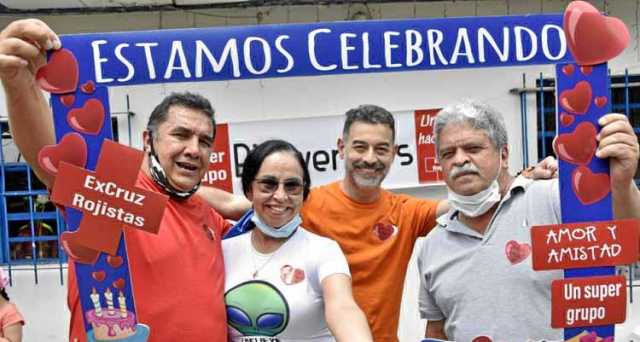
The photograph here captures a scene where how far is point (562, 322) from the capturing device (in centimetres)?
173

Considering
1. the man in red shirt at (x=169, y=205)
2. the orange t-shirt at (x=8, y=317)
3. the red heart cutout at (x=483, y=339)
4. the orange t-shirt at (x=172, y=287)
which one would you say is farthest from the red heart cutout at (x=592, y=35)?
the orange t-shirt at (x=8, y=317)

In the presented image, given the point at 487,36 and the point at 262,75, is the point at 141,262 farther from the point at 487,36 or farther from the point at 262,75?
the point at 487,36

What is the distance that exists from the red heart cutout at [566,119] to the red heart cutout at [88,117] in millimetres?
1372

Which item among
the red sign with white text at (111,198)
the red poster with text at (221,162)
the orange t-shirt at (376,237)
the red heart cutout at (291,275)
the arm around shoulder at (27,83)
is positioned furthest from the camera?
the red poster with text at (221,162)

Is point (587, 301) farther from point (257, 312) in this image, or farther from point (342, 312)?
point (257, 312)

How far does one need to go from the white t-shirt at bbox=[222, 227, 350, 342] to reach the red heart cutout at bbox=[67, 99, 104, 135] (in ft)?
2.21

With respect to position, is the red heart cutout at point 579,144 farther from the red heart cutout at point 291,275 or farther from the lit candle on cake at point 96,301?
the lit candle on cake at point 96,301

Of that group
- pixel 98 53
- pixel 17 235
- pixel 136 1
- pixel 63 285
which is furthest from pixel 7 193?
pixel 98 53

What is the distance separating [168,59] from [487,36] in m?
1.12

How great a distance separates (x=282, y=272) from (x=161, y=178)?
52cm

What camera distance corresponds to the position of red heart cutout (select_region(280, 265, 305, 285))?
1.95 meters

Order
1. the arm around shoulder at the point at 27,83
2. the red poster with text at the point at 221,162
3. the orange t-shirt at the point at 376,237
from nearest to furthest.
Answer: the arm around shoulder at the point at 27,83
the orange t-shirt at the point at 376,237
the red poster with text at the point at 221,162

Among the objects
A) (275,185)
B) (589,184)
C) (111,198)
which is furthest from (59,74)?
(589,184)

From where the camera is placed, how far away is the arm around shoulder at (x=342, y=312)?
5.71ft
